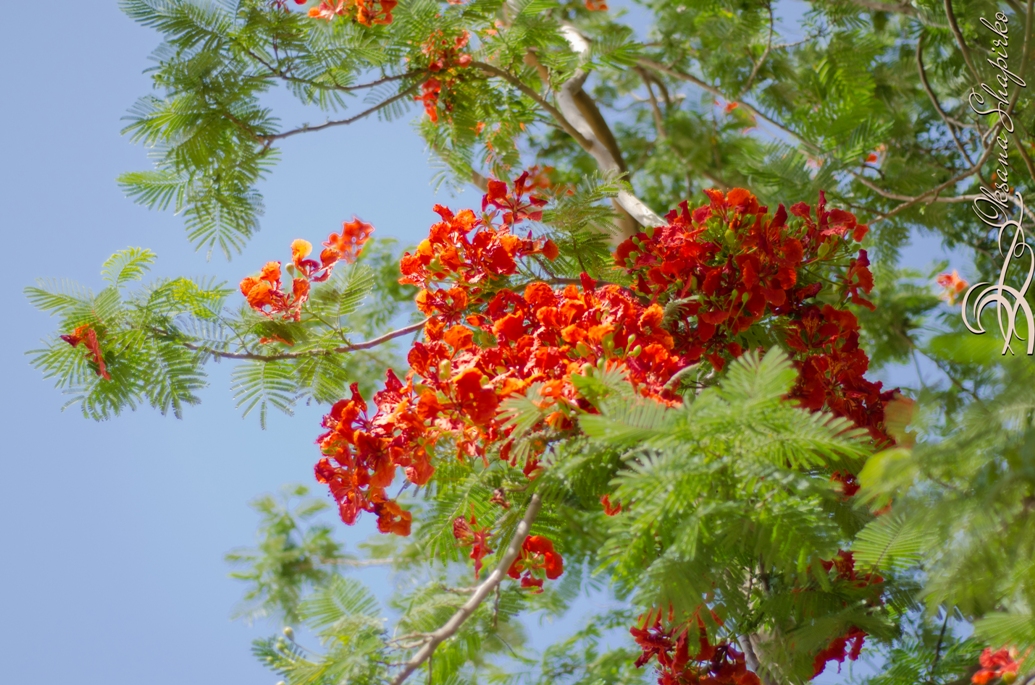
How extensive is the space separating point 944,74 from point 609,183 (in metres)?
1.80

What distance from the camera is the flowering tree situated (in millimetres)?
1141

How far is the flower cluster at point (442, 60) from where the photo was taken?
7.57 ft

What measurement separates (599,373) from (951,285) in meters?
3.54

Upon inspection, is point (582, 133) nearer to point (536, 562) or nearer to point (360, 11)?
point (360, 11)

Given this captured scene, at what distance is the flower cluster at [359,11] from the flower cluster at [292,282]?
629 mm

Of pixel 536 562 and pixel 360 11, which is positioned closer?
pixel 536 562

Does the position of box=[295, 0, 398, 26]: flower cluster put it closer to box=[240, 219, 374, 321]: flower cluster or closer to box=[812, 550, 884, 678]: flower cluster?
box=[240, 219, 374, 321]: flower cluster

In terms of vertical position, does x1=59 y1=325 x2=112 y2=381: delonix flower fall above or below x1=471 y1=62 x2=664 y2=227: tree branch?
below

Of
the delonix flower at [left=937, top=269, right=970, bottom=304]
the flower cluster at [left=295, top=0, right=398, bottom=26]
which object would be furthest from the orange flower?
the delonix flower at [left=937, top=269, right=970, bottom=304]

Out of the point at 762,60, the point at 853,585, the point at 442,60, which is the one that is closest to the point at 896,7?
the point at 762,60

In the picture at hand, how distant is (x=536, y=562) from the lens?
1807 mm

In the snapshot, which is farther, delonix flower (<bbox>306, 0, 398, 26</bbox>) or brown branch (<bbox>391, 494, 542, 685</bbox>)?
delonix flower (<bbox>306, 0, 398, 26</bbox>)

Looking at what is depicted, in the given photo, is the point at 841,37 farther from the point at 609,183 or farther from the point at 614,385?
the point at 614,385

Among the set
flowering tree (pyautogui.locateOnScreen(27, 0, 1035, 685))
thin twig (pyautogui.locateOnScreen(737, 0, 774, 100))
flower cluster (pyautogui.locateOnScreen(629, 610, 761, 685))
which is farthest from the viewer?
thin twig (pyautogui.locateOnScreen(737, 0, 774, 100))
